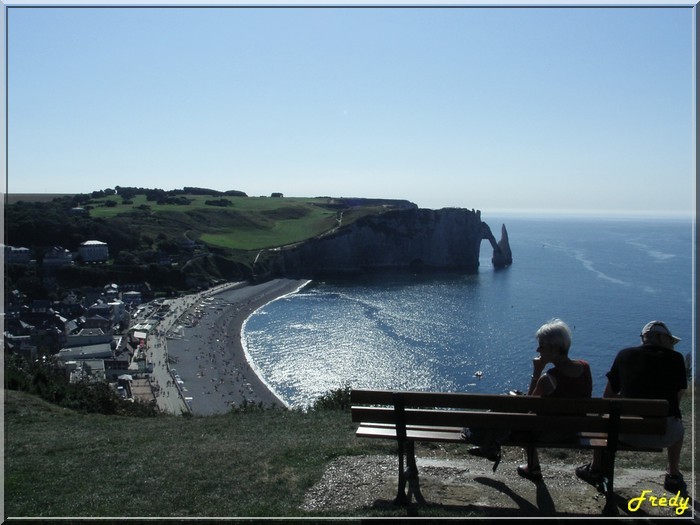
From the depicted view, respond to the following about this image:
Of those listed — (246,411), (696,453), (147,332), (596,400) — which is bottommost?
(147,332)

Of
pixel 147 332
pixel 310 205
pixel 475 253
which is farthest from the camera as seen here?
pixel 310 205

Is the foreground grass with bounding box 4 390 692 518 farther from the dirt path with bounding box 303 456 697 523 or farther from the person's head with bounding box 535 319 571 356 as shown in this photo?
the person's head with bounding box 535 319 571 356

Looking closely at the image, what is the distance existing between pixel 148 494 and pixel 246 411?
3.85m

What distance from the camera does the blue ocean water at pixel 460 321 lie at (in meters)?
24.0

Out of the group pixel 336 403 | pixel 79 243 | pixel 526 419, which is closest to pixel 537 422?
pixel 526 419

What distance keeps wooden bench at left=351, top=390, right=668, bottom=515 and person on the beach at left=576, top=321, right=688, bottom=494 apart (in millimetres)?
153

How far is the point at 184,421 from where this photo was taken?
20.8 ft

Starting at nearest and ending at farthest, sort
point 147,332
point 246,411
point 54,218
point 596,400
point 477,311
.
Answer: point 596,400 < point 246,411 < point 147,332 < point 477,311 < point 54,218

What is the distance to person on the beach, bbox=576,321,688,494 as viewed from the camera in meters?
3.18

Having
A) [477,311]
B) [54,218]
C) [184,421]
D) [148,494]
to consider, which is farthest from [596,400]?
[54,218]

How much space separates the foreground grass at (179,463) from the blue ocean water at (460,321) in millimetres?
13683

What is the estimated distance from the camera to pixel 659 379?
126 inches

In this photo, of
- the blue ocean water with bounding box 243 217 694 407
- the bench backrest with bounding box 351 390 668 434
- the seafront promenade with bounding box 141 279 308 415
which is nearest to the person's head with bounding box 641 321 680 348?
the bench backrest with bounding box 351 390 668 434

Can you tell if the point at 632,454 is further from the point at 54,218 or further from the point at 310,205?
the point at 310,205
